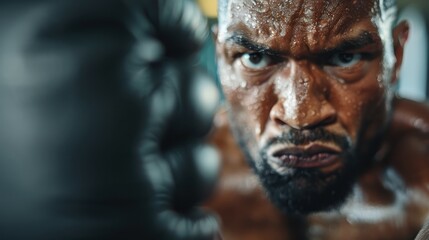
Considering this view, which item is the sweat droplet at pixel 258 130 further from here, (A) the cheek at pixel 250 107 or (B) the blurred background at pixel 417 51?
(B) the blurred background at pixel 417 51

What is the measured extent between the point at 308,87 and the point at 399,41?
0.72 ft

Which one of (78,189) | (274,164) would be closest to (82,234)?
(78,189)

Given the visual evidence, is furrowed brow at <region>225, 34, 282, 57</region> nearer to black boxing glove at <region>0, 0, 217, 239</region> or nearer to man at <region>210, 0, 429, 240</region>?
man at <region>210, 0, 429, 240</region>

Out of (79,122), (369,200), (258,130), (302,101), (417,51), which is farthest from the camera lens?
(417,51)

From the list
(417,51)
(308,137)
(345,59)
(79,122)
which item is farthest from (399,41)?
(417,51)

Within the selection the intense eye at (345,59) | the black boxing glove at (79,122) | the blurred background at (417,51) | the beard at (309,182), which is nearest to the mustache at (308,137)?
the beard at (309,182)

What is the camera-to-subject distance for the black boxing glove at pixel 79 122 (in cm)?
53

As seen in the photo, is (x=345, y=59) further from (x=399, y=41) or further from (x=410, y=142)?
(x=410, y=142)

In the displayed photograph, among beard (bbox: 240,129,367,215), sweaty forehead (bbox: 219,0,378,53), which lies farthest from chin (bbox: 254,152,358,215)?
sweaty forehead (bbox: 219,0,378,53)

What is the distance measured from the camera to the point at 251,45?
833mm

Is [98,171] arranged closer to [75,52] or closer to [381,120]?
[75,52]

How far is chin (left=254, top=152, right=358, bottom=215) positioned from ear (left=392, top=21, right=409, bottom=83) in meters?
0.17

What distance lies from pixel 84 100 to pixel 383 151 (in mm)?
642

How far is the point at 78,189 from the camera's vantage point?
544 mm
